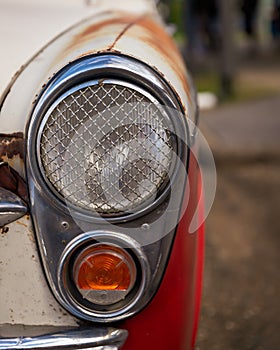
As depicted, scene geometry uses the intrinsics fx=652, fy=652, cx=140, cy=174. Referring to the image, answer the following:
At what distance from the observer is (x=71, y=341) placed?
1.53 metres

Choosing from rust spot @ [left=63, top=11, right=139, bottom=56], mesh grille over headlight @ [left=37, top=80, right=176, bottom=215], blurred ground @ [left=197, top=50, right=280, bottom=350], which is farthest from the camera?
blurred ground @ [left=197, top=50, right=280, bottom=350]

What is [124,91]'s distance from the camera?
1.50 metres

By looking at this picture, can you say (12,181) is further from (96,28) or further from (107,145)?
(96,28)

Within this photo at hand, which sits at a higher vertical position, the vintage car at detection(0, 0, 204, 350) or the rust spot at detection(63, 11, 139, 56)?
the rust spot at detection(63, 11, 139, 56)

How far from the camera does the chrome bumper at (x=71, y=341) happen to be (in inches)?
59.9

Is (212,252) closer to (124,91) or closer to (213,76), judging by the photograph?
(124,91)

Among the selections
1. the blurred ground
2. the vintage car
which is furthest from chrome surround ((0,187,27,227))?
the blurred ground

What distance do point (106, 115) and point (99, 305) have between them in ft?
1.48

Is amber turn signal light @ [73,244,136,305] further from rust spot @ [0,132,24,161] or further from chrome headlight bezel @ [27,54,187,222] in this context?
rust spot @ [0,132,24,161]

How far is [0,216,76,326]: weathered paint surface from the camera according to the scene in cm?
157

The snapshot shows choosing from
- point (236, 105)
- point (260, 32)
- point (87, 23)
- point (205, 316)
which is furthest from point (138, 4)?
point (260, 32)

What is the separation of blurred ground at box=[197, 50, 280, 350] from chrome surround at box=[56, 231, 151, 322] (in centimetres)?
105

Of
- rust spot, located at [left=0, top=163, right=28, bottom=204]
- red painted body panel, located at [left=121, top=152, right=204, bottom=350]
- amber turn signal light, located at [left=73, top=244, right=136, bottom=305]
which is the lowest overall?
red painted body panel, located at [left=121, top=152, right=204, bottom=350]

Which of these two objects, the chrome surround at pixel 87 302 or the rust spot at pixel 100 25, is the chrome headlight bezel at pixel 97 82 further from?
the rust spot at pixel 100 25
